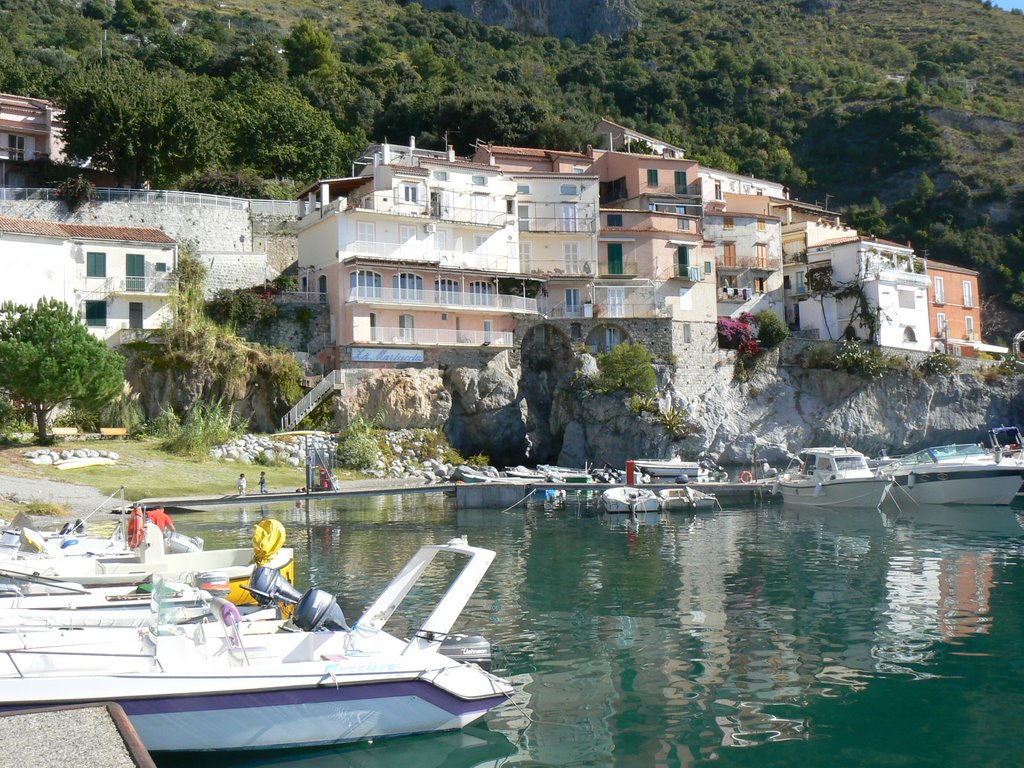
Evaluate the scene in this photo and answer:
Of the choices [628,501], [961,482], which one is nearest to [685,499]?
[628,501]

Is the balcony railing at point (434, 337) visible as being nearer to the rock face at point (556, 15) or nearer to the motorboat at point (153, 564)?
the motorboat at point (153, 564)

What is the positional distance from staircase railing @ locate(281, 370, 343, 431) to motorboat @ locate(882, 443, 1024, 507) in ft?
92.8

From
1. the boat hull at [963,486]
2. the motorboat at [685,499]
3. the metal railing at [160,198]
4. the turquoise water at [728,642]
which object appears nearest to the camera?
the turquoise water at [728,642]

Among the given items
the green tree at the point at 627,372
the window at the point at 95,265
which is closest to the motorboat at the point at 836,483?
the green tree at the point at 627,372

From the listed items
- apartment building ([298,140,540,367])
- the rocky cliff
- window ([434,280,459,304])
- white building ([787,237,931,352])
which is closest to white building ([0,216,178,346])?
apartment building ([298,140,540,367])

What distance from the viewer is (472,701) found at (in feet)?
37.8

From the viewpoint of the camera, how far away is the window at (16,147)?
61312 millimetres

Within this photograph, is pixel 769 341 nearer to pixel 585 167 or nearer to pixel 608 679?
pixel 585 167

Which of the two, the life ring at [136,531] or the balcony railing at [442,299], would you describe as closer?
the life ring at [136,531]

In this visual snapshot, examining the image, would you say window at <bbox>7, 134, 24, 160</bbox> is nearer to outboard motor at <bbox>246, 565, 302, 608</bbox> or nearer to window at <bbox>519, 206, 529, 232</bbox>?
window at <bbox>519, 206, 529, 232</bbox>

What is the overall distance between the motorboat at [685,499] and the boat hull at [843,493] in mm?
3793

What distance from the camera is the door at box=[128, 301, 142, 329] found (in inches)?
1949

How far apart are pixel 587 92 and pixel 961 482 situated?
78376mm

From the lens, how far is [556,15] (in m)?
133
